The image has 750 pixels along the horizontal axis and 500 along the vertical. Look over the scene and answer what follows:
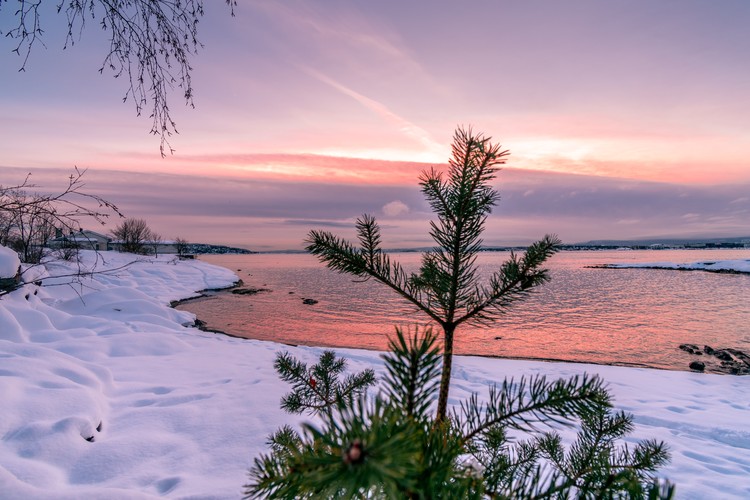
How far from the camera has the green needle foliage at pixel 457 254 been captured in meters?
1.22

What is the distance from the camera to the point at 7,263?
22.0ft

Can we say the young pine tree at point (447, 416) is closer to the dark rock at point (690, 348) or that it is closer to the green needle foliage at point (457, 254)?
the green needle foliage at point (457, 254)

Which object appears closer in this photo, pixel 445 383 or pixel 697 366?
pixel 445 383

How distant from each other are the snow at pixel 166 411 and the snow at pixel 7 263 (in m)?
0.80

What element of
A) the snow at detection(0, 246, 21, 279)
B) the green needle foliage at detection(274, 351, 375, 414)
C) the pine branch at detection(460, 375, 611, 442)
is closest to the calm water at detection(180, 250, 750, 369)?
the green needle foliage at detection(274, 351, 375, 414)

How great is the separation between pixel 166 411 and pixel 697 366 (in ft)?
45.7

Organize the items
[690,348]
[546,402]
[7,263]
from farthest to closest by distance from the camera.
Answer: [690,348] < [7,263] < [546,402]

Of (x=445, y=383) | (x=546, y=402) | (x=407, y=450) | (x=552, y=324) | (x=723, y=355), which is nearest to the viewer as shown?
(x=407, y=450)

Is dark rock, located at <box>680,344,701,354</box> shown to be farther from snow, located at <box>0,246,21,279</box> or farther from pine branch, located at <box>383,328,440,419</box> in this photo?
snow, located at <box>0,246,21,279</box>

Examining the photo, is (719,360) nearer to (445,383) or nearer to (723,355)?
(723,355)

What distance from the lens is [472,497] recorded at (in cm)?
65

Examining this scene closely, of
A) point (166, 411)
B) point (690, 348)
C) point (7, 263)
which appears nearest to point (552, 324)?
point (690, 348)

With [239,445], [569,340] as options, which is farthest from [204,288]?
[239,445]

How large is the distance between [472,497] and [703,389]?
1094 centimetres
